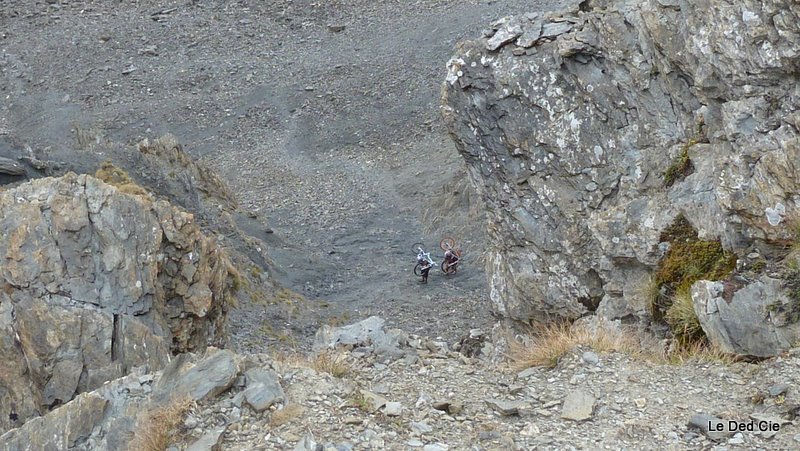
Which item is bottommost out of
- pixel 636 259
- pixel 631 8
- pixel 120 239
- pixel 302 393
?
pixel 120 239

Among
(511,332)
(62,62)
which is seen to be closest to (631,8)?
(511,332)

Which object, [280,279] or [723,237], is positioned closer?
[723,237]

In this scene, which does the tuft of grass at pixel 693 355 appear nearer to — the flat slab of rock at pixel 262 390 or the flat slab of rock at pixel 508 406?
the flat slab of rock at pixel 508 406

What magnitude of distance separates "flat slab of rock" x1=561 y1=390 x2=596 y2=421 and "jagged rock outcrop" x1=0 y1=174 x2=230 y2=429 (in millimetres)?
10052

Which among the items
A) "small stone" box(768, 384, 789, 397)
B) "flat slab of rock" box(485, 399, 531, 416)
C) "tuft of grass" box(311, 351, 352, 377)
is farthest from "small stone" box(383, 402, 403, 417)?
"small stone" box(768, 384, 789, 397)

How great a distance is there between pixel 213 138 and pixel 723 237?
35316 mm

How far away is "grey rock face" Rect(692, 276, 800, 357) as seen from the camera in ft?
36.9

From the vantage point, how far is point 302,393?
1007 cm

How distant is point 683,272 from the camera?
1427cm

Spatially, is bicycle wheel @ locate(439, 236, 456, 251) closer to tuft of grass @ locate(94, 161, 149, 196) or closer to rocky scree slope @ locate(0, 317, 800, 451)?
tuft of grass @ locate(94, 161, 149, 196)

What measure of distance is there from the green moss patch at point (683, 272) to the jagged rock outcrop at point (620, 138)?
0.19 meters

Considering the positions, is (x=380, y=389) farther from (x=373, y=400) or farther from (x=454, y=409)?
(x=454, y=409)

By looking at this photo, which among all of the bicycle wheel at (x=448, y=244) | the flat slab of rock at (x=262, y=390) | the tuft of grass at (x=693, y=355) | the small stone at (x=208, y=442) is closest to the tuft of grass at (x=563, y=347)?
the tuft of grass at (x=693, y=355)

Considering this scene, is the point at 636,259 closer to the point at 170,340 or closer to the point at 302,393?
the point at 302,393
